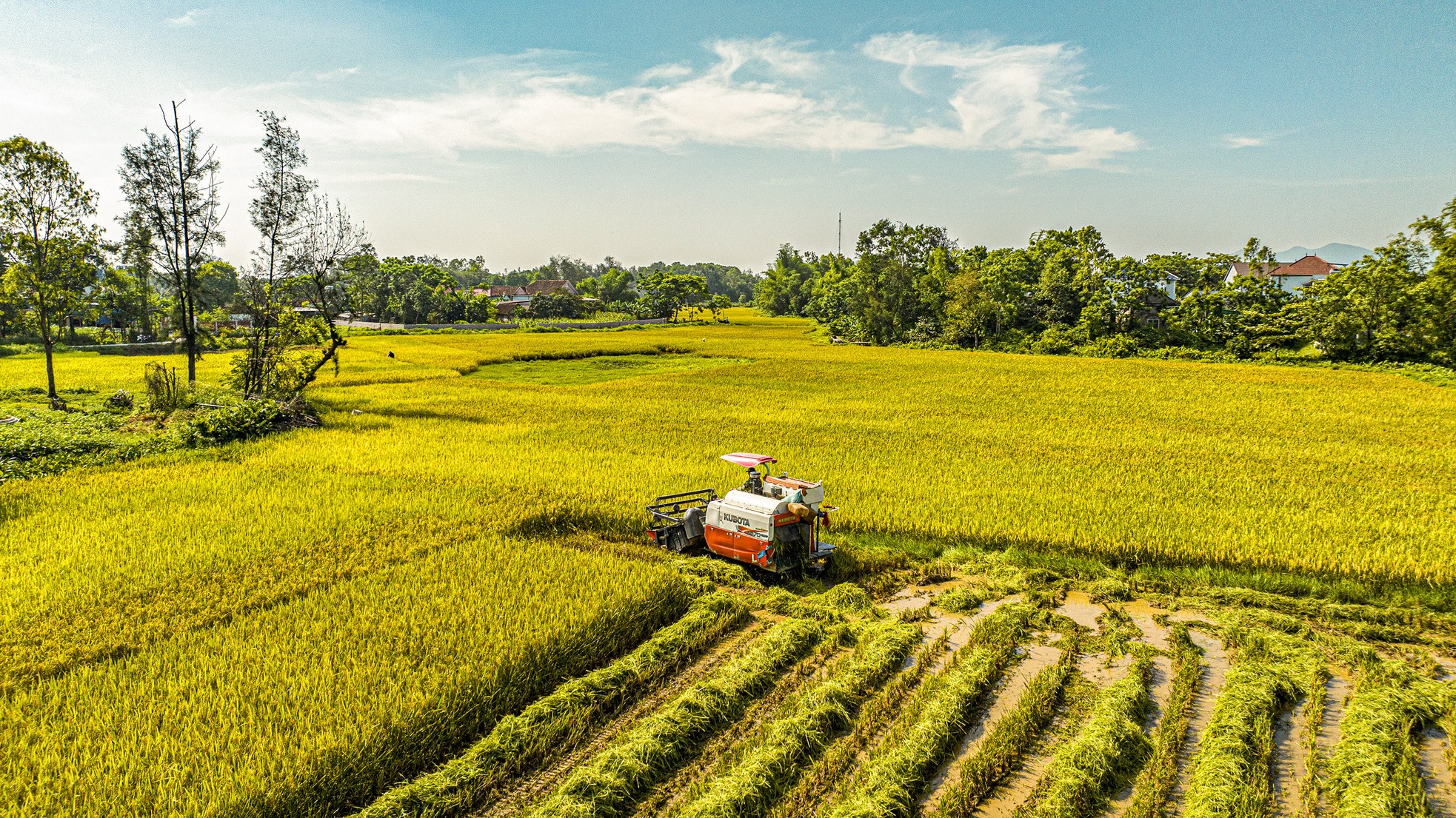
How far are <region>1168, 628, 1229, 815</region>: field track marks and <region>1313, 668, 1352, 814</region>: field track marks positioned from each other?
0.76m

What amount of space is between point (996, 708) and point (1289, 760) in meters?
2.31

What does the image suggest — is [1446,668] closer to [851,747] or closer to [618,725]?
[851,747]

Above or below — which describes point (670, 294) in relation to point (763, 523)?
above

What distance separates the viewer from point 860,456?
16.5 m

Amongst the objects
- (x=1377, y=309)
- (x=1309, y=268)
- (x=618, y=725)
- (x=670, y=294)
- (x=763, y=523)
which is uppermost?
(x=1309, y=268)

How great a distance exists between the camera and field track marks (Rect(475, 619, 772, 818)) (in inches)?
199

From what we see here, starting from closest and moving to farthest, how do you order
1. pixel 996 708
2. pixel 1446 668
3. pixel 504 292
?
1. pixel 996 708
2. pixel 1446 668
3. pixel 504 292

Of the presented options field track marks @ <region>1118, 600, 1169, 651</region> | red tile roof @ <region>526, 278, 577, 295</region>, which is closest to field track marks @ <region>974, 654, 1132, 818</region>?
field track marks @ <region>1118, 600, 1169, 651</region>

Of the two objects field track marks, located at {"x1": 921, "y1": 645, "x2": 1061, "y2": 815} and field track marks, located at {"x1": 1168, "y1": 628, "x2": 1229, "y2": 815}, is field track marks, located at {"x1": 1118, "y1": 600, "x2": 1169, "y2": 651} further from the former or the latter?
field track marks, located at {"x1": 921, "y1": 645, "x2": 1061, "y2": 815}

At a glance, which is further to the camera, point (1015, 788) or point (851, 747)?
point (851, 747)

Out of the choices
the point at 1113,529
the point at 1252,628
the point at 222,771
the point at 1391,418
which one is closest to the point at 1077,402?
the point at 1391,418

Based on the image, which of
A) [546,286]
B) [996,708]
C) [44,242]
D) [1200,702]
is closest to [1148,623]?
[1200,702]

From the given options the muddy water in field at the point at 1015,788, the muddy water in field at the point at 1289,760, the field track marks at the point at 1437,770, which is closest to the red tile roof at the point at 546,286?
the muddy water in field at the point at 1015,788

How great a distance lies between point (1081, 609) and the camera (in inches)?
341
